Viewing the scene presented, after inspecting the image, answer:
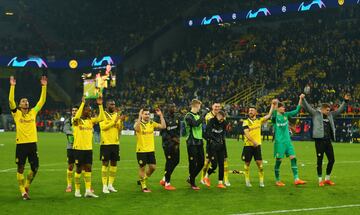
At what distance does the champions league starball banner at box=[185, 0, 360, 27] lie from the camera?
50375 mm

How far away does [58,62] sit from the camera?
69.8m

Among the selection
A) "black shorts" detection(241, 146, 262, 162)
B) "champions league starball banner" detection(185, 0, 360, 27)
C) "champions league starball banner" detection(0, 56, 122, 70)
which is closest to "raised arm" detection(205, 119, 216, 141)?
"black shorts" detection(241, 146, 262, 162)

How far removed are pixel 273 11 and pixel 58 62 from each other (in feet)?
87.6

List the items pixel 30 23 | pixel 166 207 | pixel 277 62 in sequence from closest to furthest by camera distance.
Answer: pixel 166 207
pixel 277 62
pixel 30 23

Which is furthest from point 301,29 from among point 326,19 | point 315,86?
point 315,86

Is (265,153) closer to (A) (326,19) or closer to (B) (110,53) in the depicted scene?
(A) (326,19)

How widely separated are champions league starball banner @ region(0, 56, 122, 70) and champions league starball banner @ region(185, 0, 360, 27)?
9.85m

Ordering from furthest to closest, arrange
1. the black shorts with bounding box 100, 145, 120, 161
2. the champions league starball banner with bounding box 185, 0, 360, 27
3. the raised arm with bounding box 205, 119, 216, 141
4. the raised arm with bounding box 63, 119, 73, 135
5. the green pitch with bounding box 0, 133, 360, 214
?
the champions league starball banner with bounding box 185, 0, 360, 27, the raised arm with bounding box 63, 119, 73, 135, the raised arm with bounding box 205, 119, 216, 141, the black shorts with bounding box 100, 145, 120, 161, the green pitch with bounding box 0, 133, 360, 214

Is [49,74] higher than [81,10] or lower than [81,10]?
lower

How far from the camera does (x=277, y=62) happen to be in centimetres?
5772

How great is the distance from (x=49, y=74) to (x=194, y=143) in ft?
196

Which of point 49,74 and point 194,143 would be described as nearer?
point 194,143

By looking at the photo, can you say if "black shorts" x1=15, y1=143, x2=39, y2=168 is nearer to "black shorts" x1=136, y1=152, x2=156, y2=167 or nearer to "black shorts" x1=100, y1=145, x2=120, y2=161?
"black shorts" x1=100, y1=145, x2=120, y2=161

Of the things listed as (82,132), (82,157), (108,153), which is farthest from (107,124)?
(82,157)
